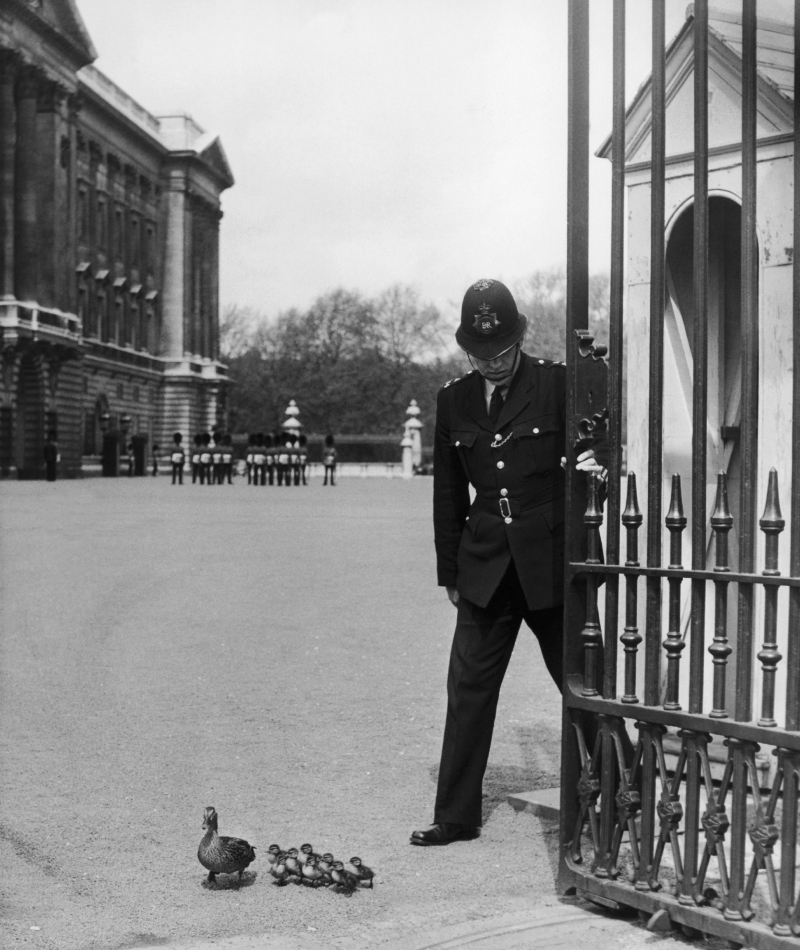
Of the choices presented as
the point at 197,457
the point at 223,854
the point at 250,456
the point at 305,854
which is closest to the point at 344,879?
the point at 305,854

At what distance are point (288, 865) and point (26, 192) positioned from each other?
54040mm

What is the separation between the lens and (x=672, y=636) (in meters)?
4.18

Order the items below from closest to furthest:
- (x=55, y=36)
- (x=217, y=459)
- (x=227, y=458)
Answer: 1. (x=217, y=459)
2. (x=227, y=458)
3. (x=55, y=36)

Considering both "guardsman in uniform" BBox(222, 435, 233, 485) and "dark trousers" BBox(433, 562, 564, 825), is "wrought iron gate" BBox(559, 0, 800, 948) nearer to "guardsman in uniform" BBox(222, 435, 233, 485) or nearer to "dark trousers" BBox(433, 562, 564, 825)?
"dark trousers" BBox(433, 562, 564, 825)

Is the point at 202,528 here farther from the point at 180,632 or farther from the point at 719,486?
the point at 719,486

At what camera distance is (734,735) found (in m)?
3.96

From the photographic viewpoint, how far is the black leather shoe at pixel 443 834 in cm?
507

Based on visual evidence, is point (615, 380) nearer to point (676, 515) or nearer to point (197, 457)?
point (676, 515)

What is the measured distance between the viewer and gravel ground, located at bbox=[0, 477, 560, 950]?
4402 millimetres

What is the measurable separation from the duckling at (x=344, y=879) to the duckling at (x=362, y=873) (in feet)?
0.05

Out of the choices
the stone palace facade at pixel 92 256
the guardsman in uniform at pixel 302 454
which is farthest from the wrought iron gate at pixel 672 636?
the stone palace facade at pixel 92 256

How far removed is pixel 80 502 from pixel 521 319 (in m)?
27.7

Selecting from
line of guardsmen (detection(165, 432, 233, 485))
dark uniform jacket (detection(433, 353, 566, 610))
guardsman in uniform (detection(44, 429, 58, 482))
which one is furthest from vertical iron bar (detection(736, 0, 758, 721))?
guardsman in uniform (detection(44, 429, 58, 482))

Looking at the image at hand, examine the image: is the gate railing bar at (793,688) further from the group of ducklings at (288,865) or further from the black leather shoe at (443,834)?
the black leather shoe at (443,834)
